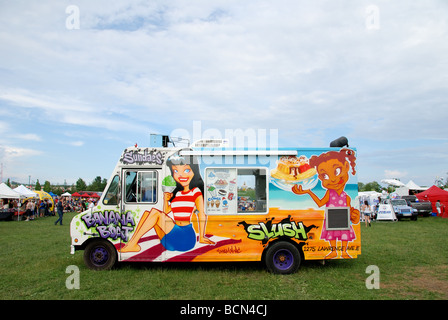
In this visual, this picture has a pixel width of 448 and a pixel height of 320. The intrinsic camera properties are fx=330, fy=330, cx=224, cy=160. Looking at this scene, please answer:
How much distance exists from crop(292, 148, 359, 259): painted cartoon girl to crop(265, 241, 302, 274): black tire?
782mm

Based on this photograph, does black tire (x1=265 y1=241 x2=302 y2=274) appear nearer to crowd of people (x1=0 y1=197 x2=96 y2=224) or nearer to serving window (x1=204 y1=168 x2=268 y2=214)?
serving window (x1=204 y1=168 x2=268 y2=214)

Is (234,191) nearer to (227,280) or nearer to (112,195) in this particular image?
(227,280)

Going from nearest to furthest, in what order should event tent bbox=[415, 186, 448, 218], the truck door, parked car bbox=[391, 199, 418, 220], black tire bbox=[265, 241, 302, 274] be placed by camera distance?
black tire bbox=[265, 241, 302, 274] < the truck door < parked car bbox=[391, 199, 418, 220] < event tent bbox=[415, 186, 448, 218]

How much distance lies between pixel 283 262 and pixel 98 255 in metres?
4.64

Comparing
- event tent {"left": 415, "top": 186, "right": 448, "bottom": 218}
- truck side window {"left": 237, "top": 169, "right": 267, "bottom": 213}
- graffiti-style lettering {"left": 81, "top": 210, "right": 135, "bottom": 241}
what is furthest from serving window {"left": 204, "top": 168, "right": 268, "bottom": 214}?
event tent {"left": 415, "top": 186, "right": 448, "bottom": 218}

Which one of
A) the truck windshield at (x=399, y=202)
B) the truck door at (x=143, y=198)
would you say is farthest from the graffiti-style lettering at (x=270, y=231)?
the truck windshield at (x=399, y=202)

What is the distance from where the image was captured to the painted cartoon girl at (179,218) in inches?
318

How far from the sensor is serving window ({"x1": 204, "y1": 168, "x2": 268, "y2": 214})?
8.14 m

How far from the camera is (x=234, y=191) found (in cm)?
819

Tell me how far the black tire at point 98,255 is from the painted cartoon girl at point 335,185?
4.88 meters

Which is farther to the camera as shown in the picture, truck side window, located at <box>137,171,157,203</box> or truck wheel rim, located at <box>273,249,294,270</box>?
truck side window, located at <box>137,171,157,203</box>

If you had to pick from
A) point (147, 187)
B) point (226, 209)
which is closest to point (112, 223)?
point (147, 187)
